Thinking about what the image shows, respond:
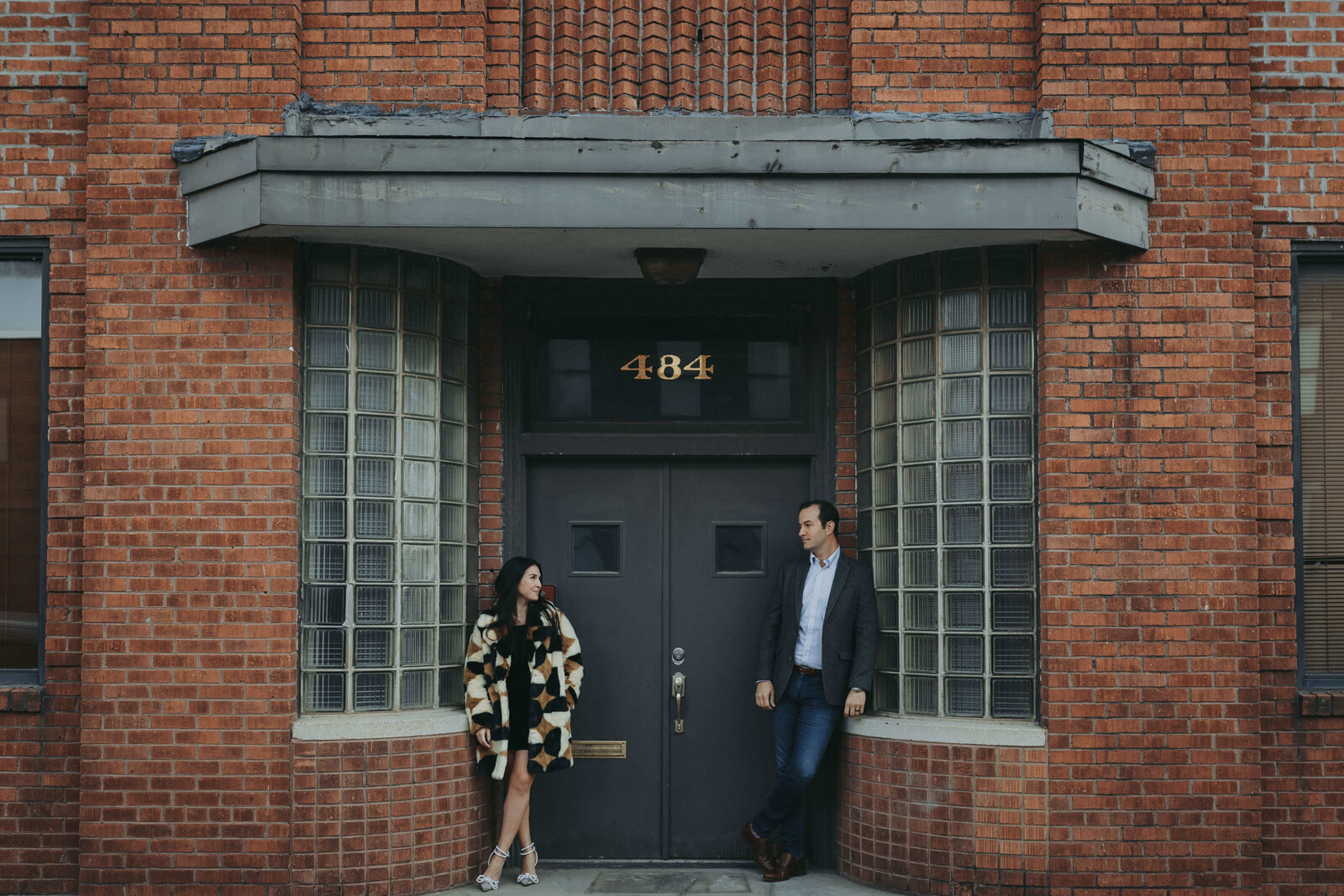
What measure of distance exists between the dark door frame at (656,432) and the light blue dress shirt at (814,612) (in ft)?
1.81

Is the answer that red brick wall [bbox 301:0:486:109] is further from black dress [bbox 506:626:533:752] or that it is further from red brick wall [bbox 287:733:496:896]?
red brick wall [bbox 287:733:496:896]

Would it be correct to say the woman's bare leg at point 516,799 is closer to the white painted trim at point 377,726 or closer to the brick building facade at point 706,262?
the brick building facade at point 706,262

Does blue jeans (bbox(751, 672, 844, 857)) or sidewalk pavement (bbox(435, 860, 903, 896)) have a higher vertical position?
blue jeans (bbox(751, 672, 844, 857))

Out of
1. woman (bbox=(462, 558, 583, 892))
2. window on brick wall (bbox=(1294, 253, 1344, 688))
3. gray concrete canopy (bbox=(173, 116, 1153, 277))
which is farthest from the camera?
window on brick wall (bbox=(1294, 253, 1344, 688))

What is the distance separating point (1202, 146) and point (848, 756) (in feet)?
12.5

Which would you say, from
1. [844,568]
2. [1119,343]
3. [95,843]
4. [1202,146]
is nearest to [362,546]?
[95,843]

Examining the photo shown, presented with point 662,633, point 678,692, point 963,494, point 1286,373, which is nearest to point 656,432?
point 662,633

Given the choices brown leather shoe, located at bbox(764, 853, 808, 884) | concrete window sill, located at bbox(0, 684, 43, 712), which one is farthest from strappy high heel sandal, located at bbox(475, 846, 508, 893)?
concrete window sill, located at bbox(0, 684, 43, 712)

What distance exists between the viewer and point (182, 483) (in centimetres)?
578

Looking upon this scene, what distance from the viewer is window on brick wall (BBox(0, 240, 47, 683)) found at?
20.6 feet

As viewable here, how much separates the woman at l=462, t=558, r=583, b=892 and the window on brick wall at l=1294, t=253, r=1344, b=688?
4099 millimetres

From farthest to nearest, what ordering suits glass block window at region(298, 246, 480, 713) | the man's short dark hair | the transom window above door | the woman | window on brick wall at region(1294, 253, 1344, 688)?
1. the transom window above door
2. window on brick wall at region(1294, 253, 1344, 688)
3. the man's short dark hair
4. the woman
5. glass block window at region(298, 246, 480, 713)

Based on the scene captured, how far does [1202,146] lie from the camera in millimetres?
5887

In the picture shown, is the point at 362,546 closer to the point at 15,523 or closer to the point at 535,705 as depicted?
the point at 535,705
